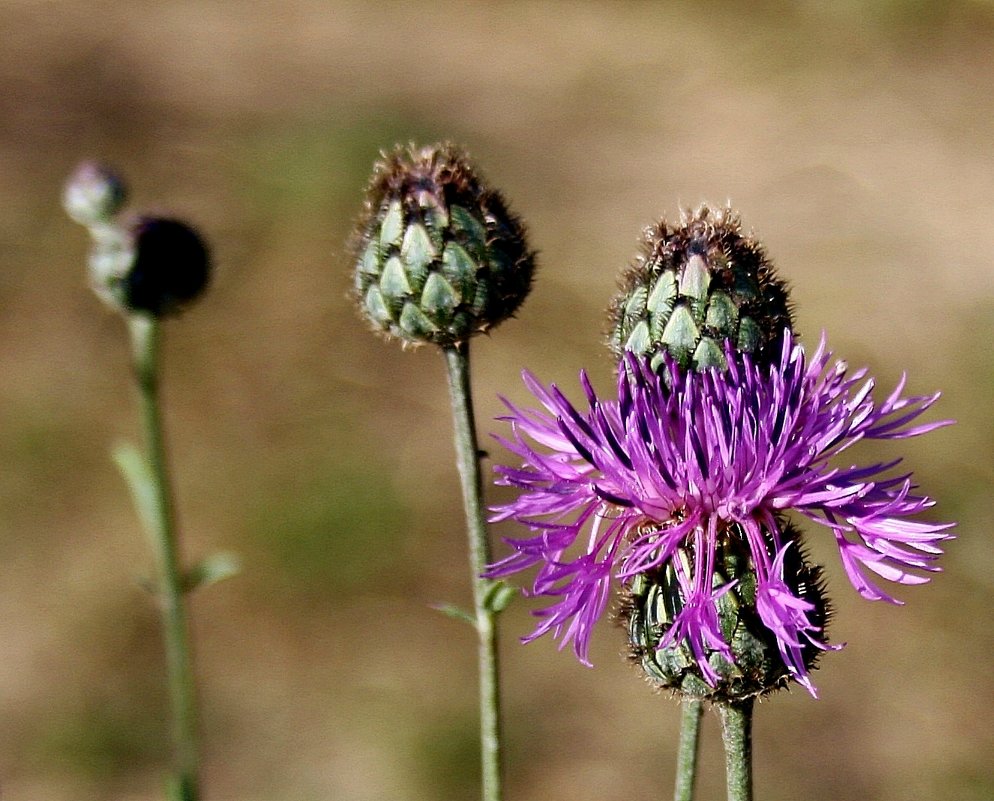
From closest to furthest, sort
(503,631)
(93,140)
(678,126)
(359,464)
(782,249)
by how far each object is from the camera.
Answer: (503,631) → (359,464) → (782,249) → (93,140) → (678,126)

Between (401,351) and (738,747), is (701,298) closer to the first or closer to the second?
(738,747)

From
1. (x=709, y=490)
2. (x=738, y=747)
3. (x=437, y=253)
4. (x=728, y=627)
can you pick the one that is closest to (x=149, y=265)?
(x=437, y=253)

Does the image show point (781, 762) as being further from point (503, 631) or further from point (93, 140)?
point (93, 140)

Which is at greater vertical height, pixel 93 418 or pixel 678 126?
pixel 678 126

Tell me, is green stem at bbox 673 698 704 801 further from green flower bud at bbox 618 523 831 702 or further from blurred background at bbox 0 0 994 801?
blurred background at bbox 0 0 994 801

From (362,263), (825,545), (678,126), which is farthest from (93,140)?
(362,263)
